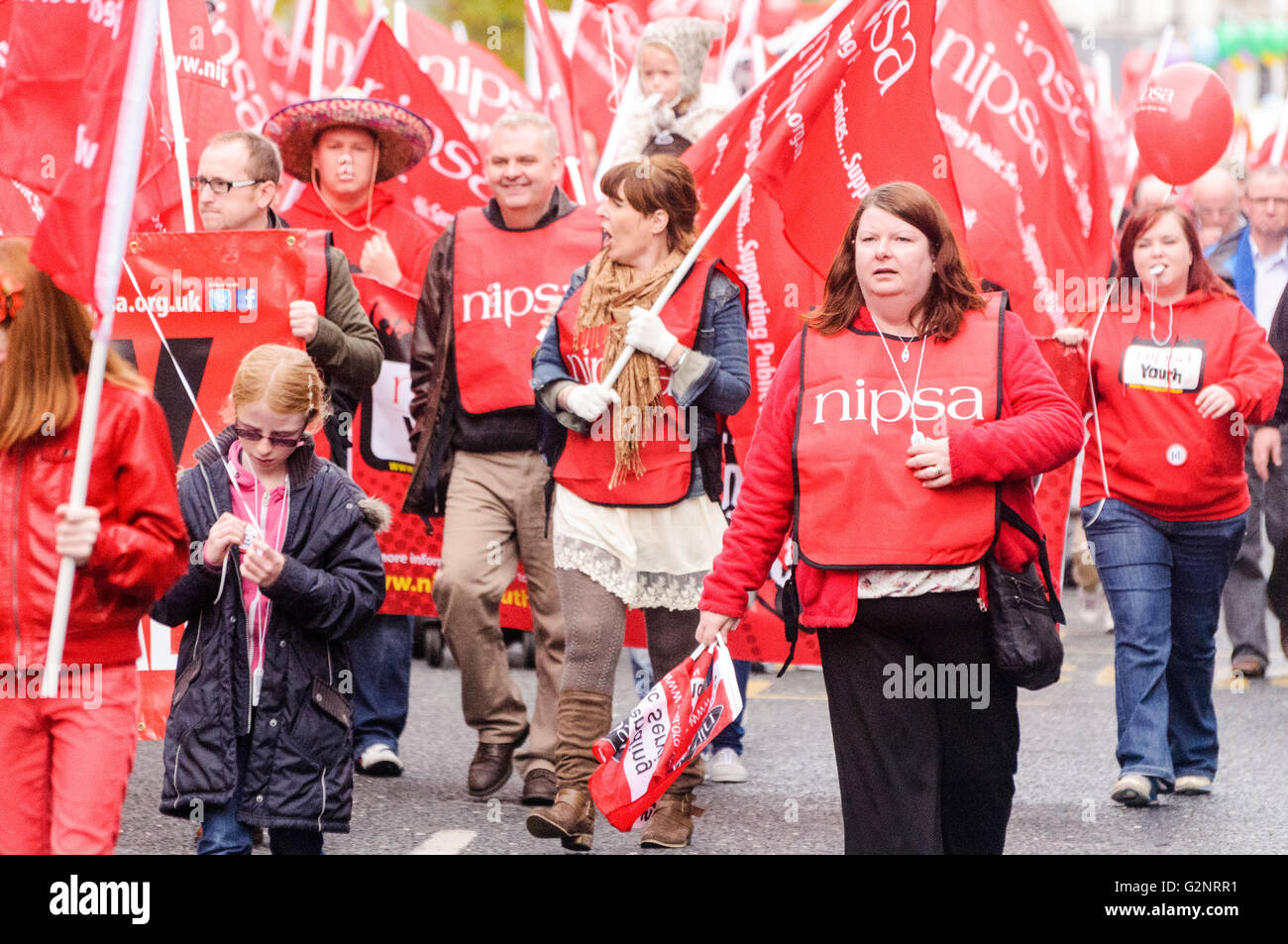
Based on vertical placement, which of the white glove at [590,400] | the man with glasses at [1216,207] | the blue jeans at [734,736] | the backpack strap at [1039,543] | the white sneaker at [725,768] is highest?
the man with glasses at [1216,207]

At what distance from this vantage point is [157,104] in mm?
6797

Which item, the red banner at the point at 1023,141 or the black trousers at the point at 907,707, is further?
the red banner at the point at 1023,141

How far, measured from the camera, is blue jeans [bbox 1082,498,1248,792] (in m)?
6.70

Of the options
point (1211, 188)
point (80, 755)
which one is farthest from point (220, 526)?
point (1211, 188)

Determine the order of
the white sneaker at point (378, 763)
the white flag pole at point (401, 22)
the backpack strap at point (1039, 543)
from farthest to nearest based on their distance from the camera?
the white flag pole at point (401, 22), the white sneaker at point (378, 763), the backpack strap at point (1039, 543)

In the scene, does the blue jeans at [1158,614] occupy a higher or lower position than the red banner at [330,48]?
lower

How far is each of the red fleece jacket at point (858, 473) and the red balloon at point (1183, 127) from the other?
3.30 metres

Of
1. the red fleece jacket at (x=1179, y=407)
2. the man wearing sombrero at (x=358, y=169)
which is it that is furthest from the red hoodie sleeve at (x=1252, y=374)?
the man wearing sombrero at (x=358, y=169)

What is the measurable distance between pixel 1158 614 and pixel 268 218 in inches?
135

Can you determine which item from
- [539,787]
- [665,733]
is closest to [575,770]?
[539,787]

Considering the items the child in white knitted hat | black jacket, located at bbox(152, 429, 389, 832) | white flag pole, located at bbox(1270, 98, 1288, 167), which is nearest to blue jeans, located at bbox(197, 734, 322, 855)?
black jacket, located at bbox(152, 429, 389, 832)

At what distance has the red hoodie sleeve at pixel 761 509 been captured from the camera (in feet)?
15.2

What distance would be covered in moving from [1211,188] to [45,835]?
9261 millimetres

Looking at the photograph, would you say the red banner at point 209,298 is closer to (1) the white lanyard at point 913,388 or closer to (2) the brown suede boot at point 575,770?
(2) the brown suede boot at point 575,770
